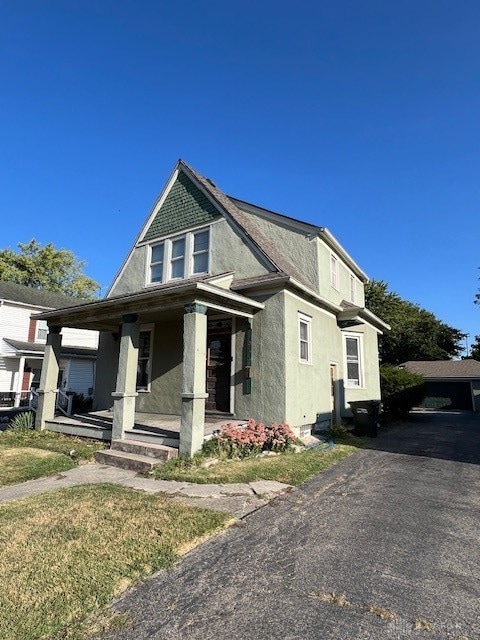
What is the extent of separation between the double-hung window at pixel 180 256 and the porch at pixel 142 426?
453cm

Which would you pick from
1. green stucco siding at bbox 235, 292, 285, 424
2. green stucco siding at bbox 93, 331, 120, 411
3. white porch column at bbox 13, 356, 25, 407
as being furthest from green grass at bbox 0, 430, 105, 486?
white porch column at bbox 13, 356, 25, 407

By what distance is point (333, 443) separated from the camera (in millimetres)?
→ 9930

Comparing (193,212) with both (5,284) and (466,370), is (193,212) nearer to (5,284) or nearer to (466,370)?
(5,284)

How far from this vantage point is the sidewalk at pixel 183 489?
17.0ft

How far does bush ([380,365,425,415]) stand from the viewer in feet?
57.2

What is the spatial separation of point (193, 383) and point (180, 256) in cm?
609

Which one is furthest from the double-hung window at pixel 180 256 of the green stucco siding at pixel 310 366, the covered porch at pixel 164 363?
the green stucco siding at pixel 310 366

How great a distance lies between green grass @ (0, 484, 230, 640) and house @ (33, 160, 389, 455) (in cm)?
261

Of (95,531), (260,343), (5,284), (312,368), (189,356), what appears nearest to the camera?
(95,531)

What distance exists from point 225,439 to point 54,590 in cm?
504

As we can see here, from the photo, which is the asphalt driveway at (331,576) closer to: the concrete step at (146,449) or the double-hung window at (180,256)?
the concrete step at (146,449)

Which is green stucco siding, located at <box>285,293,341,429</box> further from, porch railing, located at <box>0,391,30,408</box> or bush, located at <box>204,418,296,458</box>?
porch railing, located at <box>0,391,30,408</box>

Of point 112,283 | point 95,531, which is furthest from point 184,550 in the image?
point 112,283

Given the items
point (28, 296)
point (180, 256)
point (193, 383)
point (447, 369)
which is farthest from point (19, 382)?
point (447, 369)
